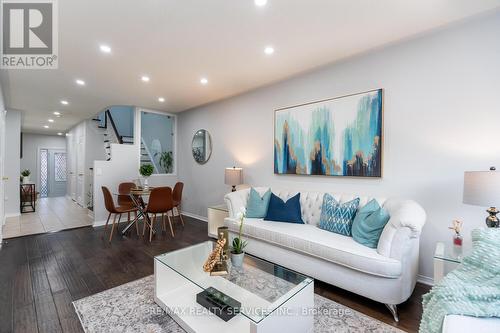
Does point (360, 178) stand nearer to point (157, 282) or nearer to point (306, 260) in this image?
point (306, 260)

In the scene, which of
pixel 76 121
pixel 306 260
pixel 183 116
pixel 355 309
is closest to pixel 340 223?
pixel 306 260

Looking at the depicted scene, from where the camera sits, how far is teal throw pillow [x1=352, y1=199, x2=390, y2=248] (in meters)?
2.16

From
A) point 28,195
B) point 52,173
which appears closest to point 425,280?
point 28,195

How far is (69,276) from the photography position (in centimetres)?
254

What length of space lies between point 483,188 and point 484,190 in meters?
0.02

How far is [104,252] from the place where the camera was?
324 cm

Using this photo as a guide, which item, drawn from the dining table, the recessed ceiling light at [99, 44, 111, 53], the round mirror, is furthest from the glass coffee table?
the round mirror

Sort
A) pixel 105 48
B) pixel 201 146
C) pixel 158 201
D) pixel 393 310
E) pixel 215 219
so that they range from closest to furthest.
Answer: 1. pixel 393 310
2. pixel 105 48
3. pixel 158 201
4. pixel 215 219
5. pixel 201 146

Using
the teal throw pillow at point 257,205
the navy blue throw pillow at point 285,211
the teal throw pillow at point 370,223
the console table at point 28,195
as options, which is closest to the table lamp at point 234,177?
the teal throw pillow at point 257,205

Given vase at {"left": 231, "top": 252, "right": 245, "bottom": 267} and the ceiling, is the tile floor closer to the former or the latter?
the ceiling

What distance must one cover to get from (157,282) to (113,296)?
1.71 feet

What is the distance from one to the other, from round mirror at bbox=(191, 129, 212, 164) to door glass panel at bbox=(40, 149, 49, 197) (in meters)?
7.85

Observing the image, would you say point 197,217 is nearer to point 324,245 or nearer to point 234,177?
point 234,177

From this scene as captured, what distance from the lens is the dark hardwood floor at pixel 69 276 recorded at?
1865 millimetres
